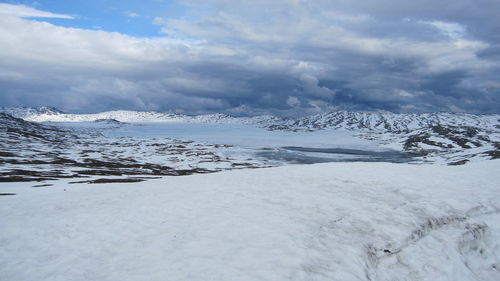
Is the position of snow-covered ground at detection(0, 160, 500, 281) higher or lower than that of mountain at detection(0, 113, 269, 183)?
higher

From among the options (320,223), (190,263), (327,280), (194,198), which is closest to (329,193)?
(320,223)

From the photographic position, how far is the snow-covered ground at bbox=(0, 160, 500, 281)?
32.4ft

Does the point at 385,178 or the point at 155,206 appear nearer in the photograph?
the point at 155,206

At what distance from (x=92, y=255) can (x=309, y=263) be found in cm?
772

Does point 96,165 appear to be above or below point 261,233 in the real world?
below

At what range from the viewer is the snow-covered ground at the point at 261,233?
989 cm

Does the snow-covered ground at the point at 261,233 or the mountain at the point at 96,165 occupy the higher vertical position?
the snow-covered ground at the point at 261,233

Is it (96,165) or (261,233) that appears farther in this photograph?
(96,165)

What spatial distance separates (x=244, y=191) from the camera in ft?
65.7

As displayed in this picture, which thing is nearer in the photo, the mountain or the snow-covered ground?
the snow-covered ground

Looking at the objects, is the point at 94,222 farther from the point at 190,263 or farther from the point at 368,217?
the point at 368,217

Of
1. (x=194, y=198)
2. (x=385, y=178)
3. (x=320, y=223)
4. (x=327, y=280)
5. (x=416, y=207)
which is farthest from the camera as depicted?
(x=385, y=178)

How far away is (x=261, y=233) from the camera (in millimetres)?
12375

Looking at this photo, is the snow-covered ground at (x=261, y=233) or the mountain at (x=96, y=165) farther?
the mountain at (x=96, y=165)
